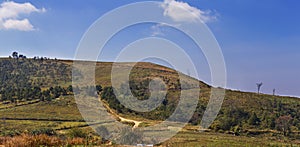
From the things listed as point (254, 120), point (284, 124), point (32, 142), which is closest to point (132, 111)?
point (254, 120)

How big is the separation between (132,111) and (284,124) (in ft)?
78.4

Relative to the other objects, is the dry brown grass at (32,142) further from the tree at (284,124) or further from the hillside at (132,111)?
the tree at (284,124)

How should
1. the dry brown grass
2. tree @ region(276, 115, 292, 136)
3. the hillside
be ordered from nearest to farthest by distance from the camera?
1. the dry brown grass
2. tree @ region(276, 115, 292, 136)
3. the hillside

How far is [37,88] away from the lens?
77062mm

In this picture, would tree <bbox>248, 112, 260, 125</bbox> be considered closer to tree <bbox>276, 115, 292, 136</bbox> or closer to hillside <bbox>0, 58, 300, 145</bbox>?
hillside <bbox>0, 58, 300, 145</bbox>

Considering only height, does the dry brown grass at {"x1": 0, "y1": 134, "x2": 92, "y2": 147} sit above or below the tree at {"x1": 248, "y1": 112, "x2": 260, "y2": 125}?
below

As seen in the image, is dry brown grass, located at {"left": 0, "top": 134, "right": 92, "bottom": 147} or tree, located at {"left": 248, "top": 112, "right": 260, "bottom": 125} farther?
tree, located at {"left": 248, "top": 112, "right": 260, "bottom": 125}

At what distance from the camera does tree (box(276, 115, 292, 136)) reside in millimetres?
54956

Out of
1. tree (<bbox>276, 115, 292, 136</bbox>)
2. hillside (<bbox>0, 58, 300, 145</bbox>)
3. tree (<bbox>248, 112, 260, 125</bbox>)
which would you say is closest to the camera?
tree (<bbox>276, 115, 292, 136</bbox>)

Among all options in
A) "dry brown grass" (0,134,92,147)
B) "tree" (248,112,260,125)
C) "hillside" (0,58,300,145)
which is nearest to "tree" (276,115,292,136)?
"hillside" (0,58,300,145)

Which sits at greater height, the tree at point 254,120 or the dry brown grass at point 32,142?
the tree at point 254,120

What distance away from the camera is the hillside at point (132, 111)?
56719 millimetres

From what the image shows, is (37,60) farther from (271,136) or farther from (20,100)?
(271,136)

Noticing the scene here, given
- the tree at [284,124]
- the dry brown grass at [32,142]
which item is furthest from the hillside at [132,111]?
the dry brown grass at [32,142]
